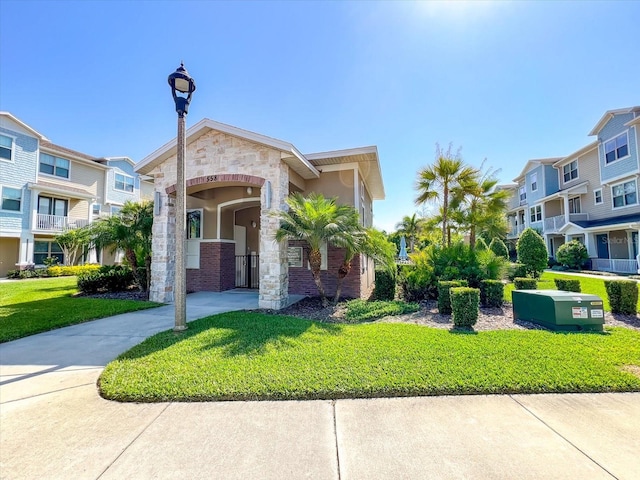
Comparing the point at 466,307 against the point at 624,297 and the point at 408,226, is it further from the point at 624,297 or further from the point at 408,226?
the point at 408,226

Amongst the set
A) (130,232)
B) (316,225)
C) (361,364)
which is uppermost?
(130,232)

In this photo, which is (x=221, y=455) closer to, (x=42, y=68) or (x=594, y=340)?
(x=594, y=340)

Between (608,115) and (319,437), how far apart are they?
2917 cm

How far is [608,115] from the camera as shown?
20.4 metres

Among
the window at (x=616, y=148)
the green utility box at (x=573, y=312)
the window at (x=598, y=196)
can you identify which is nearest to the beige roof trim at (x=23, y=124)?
the green utility box at (x=573, y=312)

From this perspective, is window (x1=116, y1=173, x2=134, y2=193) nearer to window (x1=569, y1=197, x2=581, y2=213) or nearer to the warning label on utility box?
the warning label on utility box

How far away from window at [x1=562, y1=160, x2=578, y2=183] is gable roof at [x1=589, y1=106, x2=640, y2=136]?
3.72 meters

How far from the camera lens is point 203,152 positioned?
9.67m

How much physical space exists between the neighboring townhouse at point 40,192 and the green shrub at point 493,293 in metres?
18.7

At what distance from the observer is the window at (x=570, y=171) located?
2519 centimetres

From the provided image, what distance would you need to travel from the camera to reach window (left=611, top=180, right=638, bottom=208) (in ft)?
64.0

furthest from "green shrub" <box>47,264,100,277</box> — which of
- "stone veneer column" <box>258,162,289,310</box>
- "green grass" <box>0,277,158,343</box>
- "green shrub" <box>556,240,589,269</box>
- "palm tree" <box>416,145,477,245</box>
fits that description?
"green shrub" <box>556,240,589,269</box>

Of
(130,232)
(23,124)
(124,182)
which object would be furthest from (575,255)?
(23,124)

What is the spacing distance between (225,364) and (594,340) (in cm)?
690
